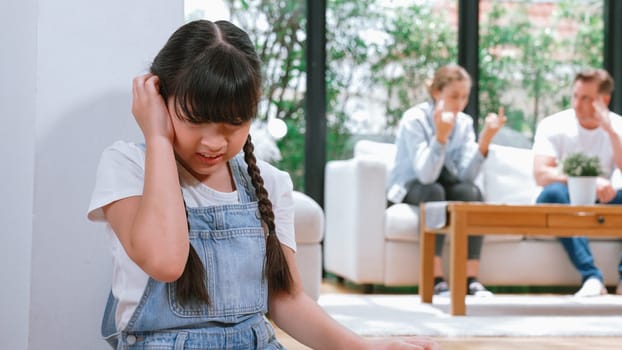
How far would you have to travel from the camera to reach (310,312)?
51.9 inches

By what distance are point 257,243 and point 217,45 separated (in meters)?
0.28

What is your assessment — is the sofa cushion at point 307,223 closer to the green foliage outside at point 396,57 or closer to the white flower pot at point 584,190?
the white flower pot at point 584,190

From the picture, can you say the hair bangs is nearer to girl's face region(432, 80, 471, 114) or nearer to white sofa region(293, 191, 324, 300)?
white sofa region(293, 191, 324, 300)

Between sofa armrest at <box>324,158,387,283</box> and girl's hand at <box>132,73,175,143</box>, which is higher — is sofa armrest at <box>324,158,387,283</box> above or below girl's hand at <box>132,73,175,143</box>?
below

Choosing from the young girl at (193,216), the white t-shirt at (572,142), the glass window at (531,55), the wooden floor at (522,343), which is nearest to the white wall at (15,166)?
the young girl at (193,216)

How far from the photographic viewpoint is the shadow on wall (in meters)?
1.36

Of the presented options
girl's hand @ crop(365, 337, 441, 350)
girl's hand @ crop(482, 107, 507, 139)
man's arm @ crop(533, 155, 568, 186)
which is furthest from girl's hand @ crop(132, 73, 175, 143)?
man's arm @ crop(533, 155, 568, 186)

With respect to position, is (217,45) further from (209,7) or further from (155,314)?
(209,7)

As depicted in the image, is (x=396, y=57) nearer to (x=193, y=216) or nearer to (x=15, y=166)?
(x=15, y=166)

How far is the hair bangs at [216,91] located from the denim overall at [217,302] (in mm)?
156

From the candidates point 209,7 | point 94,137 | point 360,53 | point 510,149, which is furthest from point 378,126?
point 94,137

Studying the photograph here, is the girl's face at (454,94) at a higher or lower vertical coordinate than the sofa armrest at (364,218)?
higher

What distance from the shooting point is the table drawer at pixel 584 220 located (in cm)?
387

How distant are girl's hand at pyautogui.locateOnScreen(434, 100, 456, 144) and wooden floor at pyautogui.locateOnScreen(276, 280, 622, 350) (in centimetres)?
151
